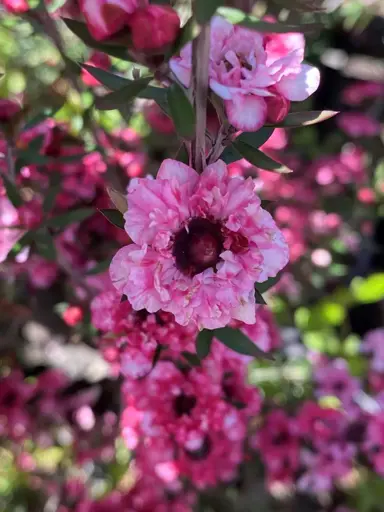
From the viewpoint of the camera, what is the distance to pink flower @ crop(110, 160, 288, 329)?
0.43 metres

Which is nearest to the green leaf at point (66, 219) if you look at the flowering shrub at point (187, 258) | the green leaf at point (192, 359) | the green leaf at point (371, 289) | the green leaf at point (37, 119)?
the flowering shrub at point (187, 258)

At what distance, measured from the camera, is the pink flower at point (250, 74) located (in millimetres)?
418

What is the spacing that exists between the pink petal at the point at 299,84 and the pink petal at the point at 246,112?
1.2 inches

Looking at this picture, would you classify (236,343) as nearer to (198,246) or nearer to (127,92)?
(198,246)

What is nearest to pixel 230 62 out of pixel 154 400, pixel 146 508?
pixel 154 400

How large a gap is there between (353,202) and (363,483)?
0.75m

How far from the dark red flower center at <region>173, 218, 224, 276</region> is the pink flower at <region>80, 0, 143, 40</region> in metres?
0.16

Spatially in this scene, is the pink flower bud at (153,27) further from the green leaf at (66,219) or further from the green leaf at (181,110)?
the green leaf at (66,219)

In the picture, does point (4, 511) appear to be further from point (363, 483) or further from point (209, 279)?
point (209, 279)

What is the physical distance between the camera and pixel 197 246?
1.52 feet

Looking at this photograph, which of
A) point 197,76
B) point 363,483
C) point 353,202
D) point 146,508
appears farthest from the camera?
point 353,202

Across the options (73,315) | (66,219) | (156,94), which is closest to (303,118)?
(156,94)

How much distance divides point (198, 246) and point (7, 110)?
17.5 inches

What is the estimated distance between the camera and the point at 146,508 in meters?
1.09
